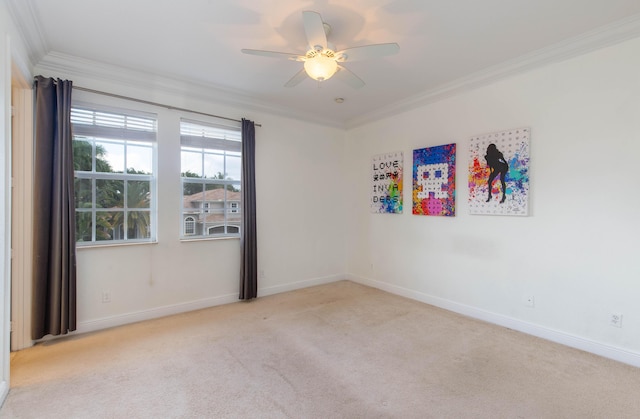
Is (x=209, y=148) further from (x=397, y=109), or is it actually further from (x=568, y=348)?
(x=568, y=348)

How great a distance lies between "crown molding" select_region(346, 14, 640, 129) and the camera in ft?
7.52

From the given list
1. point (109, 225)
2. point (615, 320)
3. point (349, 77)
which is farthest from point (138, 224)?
point (615, 320)

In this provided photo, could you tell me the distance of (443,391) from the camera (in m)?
2.01

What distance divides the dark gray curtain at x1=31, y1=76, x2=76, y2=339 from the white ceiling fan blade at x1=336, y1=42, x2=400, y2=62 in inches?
99.4

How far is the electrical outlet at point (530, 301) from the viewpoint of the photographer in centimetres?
287

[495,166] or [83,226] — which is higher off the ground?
[495,166]

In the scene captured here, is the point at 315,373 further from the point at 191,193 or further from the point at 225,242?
the point at 191,193

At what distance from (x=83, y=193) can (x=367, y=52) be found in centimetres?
297

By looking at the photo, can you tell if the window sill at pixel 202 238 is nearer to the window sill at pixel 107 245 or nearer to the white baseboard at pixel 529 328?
the window sill at pixel 107 245

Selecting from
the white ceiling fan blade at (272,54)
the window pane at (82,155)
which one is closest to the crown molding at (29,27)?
the window pane at (82,155)


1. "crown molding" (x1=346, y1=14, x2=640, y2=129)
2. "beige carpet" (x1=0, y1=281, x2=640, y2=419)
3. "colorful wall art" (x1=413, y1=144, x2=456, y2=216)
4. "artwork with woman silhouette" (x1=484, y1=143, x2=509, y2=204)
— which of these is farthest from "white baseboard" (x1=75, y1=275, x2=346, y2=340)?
"crown molding" (x1=346, y1=14, x2=640, y2=129)

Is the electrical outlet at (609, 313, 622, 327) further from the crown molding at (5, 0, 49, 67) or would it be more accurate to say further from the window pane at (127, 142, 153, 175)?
the crown molding at (5, 0, 49, 67)

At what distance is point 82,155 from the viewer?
2.96 meters

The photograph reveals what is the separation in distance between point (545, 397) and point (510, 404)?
278mm
